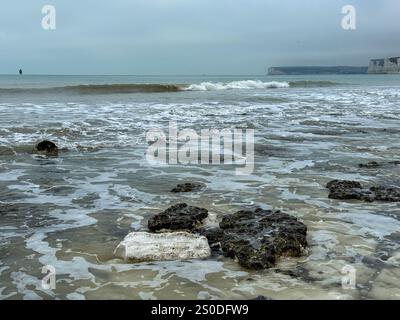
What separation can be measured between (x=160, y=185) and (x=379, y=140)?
677 cm

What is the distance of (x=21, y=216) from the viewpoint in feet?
18.4

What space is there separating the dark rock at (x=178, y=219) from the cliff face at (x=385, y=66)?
164 meters

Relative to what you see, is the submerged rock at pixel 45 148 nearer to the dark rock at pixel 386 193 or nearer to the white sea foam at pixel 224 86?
the dark rock at pixel 386 193

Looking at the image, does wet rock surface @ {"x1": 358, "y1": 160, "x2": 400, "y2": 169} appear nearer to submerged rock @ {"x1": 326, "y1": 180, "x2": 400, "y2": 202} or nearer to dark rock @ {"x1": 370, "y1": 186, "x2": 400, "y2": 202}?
submerged rock @ {"x1": 326, "y1": 180, "x2": 400, "y2": 202}

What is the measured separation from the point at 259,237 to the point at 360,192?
2.53m

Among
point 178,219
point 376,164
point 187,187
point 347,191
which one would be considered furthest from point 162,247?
point 376,164

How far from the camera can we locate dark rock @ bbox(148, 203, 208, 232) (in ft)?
16.7

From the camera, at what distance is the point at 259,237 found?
4.53m

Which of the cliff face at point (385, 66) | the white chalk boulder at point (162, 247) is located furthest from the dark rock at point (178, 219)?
the cliff face at point (385, 66)

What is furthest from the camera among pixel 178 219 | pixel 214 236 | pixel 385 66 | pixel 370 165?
pixel 385 66

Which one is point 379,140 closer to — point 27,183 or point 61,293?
point 27,183

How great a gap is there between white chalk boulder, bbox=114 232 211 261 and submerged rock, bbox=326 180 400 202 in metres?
2.65

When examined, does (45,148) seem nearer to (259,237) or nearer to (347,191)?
(347,191)
